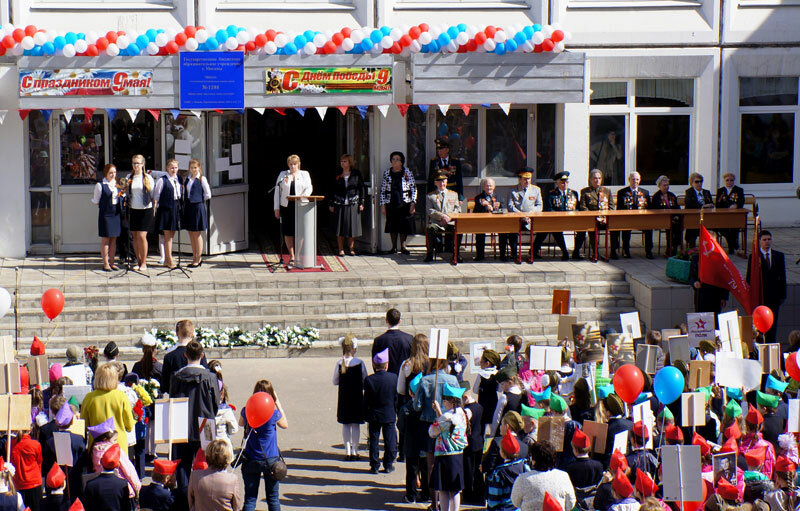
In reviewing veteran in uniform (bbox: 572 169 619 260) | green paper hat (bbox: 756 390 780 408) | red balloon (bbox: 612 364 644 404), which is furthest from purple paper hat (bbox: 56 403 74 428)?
veteran in uniform (bbox: 572 169 619 260)

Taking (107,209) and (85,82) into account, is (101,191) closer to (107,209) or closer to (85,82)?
(107,209)

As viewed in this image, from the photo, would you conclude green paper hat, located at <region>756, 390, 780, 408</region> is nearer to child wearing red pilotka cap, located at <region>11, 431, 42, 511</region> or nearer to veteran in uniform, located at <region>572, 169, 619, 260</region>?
child wearing red pilotka cap, located at <region>11, 431, 42, 511</region>

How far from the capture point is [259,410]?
9.96 meters

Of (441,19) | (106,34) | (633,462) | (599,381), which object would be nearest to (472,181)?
(441,19)

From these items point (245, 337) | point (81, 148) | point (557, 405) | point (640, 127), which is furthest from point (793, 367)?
point (81, 148)

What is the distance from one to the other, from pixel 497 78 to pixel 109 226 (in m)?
6.92

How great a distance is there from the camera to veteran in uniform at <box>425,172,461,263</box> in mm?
19812

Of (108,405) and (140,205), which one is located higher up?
(140,205)

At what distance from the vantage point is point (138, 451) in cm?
1164

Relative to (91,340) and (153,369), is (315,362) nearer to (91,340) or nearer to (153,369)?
(91,340)

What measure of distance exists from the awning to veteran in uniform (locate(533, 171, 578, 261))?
1.45 meters

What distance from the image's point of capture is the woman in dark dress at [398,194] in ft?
67.1

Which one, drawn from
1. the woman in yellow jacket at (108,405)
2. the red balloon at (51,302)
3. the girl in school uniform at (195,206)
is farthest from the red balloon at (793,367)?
the girl in school uniform at (195,206)

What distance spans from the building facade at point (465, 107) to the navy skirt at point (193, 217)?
125cm
